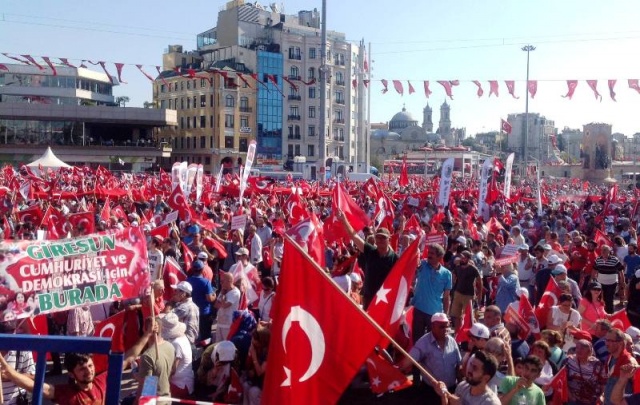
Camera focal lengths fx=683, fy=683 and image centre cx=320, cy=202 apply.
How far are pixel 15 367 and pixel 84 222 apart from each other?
745 centimetres

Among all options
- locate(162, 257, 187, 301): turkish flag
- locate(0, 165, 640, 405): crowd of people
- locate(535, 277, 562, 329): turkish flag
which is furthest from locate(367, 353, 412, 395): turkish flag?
locate(162, 257, 187, 301): turkish flag

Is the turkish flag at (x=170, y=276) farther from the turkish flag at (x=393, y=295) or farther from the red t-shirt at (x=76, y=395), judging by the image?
the red t-shirt at (x=76, y=395)

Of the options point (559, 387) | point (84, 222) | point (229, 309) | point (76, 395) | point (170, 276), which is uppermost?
point (84, 222)

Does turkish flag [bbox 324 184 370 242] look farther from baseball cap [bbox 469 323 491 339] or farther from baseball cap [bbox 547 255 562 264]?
baseball cap [bbox 469 323 491 339]

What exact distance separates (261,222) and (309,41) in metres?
58.9

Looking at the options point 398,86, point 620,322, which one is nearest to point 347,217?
point 620,322

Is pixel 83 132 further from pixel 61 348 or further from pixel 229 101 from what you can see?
pixel 61 348

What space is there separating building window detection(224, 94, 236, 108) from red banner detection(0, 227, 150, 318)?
62166mm

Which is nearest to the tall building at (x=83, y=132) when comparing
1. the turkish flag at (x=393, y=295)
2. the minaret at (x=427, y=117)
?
the turkish flag at (x=393, y=295)

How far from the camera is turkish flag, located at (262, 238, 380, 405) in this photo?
4.25 metres

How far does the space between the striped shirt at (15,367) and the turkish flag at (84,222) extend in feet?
23.0

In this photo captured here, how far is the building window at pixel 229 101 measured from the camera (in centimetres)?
6609

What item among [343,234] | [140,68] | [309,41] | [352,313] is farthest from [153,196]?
[309,41]

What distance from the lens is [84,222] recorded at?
465 inches
